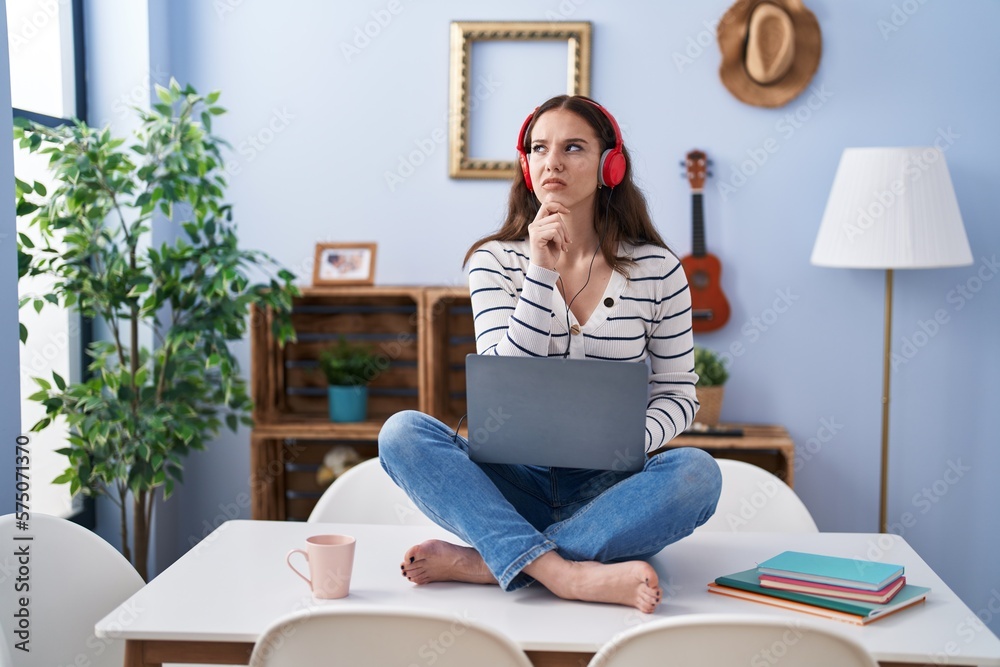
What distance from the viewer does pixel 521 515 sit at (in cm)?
145

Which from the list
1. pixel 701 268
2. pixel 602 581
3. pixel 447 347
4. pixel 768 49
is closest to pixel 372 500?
pixel 602 581

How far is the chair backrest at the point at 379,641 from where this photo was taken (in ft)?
3.14

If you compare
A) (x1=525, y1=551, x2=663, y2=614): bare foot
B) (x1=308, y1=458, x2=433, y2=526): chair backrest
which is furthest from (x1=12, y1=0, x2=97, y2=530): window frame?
(x1=525, y1=551, x2=663, y2=614): bare foot

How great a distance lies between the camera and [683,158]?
290 centimetres

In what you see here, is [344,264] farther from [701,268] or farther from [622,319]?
[622,319]

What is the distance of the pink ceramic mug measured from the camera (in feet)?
4.08

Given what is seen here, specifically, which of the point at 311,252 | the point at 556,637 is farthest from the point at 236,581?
the point at 311,252

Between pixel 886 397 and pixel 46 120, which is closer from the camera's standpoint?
pixel 46 120

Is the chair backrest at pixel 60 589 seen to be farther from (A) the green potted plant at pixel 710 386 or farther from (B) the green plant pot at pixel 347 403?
(A) the green potted plant at pixel 710 386

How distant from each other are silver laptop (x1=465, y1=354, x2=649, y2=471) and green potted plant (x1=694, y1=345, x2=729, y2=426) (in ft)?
4.54

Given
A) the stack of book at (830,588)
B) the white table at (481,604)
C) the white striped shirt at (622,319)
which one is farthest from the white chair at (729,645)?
the white striped shirt at (622,319)

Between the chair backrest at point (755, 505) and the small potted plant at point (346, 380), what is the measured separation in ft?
A: 4.17

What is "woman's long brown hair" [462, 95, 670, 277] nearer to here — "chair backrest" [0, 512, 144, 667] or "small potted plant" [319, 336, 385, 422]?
"chair backrest" [0, 512, 144, 667]

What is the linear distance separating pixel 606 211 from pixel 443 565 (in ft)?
2.46
